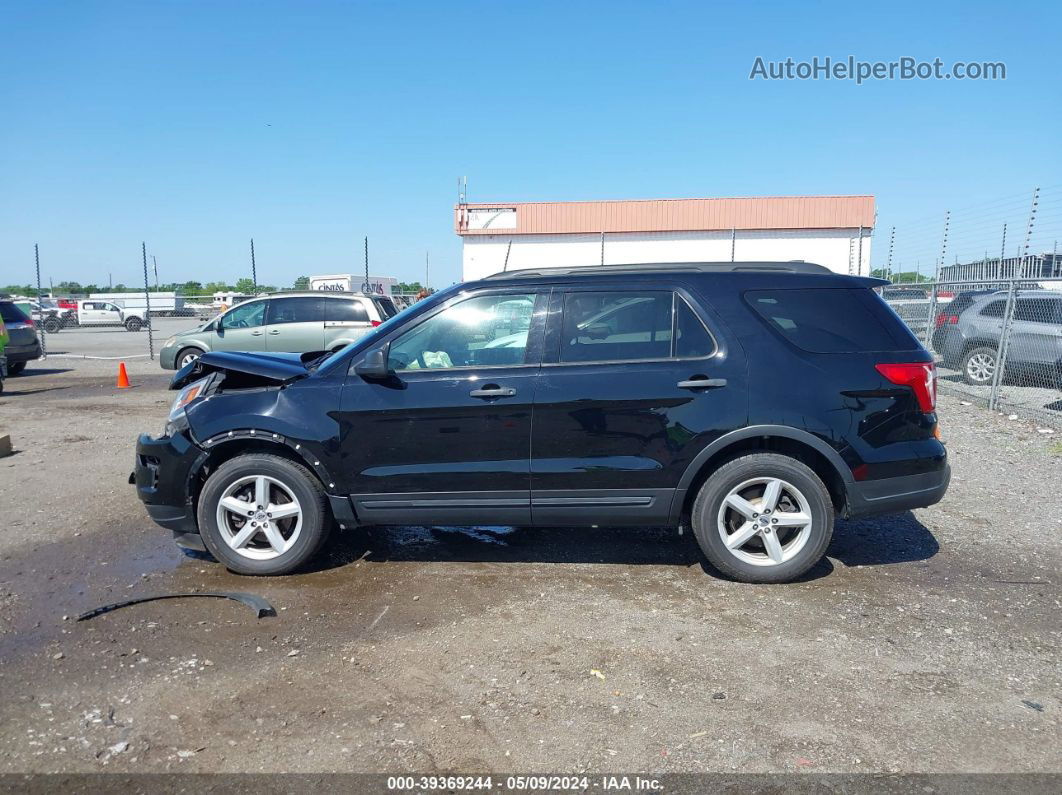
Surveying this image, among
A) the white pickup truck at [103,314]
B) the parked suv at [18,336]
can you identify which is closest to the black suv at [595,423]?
the parked suv at [18,336]

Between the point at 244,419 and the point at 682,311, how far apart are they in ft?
8.74

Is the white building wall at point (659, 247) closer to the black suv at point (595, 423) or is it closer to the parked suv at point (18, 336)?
the parked suv at point (18, 336)

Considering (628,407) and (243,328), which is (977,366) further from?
(243,328)

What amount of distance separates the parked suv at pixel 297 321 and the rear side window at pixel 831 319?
9542 millimetres

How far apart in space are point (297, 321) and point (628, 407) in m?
10.5

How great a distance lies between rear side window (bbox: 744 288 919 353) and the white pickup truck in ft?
131

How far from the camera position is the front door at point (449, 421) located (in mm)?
4453

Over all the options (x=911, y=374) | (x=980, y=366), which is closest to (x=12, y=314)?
(x=911, y=374)

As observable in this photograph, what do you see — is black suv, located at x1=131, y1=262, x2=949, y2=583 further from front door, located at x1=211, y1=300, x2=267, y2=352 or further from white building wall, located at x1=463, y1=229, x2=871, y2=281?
white building wall, located at x1=463, y1=229, x2=871, y2=281

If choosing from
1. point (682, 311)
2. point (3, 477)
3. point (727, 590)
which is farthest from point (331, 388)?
point (3, 477)

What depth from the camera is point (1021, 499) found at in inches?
246

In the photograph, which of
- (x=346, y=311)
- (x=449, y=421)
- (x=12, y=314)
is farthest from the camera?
(x=12, y=314)

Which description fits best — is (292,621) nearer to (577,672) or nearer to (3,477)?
(577,672)

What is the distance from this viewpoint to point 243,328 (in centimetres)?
1384
